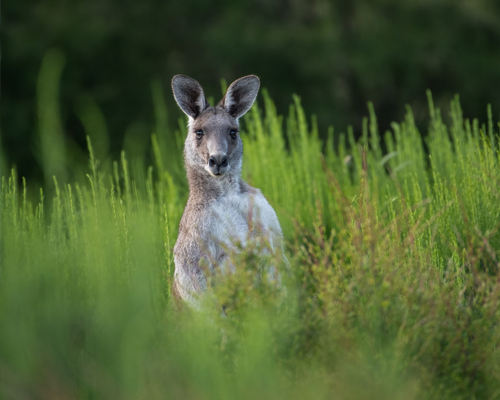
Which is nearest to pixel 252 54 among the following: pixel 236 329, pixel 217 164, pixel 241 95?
pixel 241 95

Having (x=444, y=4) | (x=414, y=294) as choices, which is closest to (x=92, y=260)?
(x=414, y=294)

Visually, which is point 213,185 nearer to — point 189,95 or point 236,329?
point 189,95

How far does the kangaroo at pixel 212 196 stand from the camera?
371cm

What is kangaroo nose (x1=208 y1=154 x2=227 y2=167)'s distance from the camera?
3.71 metres

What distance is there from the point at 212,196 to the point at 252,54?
10531mm

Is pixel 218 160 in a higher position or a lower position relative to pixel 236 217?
higher

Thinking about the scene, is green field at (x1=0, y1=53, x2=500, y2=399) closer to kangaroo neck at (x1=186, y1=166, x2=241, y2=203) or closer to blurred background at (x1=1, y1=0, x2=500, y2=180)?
kangaroo neck at (x1=186, y1=166, x2=241, y2=203)

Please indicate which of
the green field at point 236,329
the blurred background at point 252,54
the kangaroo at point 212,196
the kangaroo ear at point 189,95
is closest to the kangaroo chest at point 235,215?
the kangaroo at point 212,196

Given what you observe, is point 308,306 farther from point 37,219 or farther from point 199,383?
point 37,219

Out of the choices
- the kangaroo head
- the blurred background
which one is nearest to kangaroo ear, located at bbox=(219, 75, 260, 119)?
the kangaroo head

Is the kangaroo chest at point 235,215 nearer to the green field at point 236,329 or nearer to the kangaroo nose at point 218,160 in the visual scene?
the kangaroo nose at point 218,160

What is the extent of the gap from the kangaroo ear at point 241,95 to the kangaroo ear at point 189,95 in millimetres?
147

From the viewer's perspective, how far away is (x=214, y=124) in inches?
157

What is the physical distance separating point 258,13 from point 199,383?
46.8 feet
